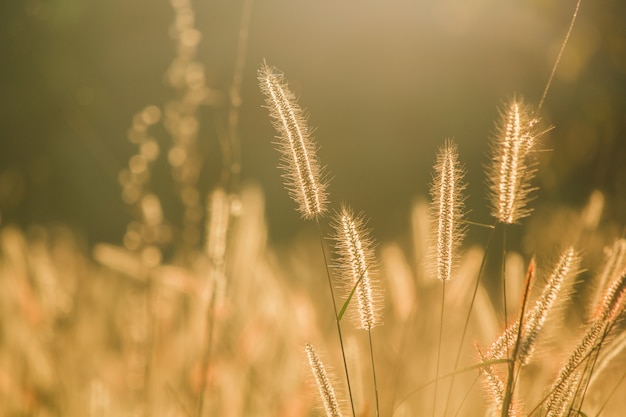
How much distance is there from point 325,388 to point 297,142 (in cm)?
32

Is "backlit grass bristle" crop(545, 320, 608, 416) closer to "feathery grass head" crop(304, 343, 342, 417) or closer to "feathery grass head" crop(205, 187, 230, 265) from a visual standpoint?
"feathery grass head" crop(304, 343, 342, 417)

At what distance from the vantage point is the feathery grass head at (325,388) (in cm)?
90

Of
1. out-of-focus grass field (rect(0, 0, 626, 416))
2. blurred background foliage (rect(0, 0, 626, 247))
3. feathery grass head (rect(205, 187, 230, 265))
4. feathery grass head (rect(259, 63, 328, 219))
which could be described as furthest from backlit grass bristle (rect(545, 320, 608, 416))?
blurred background foliage (rect(0, 0, 626, 247))

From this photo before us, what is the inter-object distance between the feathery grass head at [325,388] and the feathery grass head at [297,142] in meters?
0.19

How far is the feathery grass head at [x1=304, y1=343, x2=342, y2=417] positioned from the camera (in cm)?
90

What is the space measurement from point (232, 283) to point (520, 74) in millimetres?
2291

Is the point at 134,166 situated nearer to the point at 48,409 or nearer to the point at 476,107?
the point at 48,409

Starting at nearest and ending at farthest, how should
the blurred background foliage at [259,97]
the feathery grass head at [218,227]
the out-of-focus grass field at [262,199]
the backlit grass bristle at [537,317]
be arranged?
the backlit grass bristle at [537,317], the feathery grass head at [218,227], the out-of-focus grass field at [262,199], the blurred background foliage at [259,97]

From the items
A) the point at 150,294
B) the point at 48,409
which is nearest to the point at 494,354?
the point at 150,294

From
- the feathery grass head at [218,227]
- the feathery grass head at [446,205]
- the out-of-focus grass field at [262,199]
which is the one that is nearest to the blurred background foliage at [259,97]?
the out-of-focus grass field at [262,199]

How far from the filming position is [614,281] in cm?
91

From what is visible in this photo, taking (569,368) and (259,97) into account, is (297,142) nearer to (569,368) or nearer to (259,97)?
(569,368)

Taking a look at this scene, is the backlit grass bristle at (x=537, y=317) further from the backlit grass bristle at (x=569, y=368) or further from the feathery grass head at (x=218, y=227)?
the feathery grass head at (x=218, y=227)

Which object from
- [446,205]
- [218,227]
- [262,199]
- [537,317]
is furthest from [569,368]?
[262,199]
